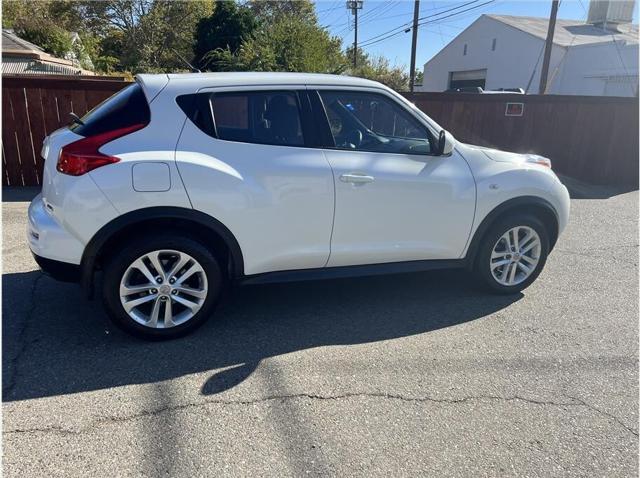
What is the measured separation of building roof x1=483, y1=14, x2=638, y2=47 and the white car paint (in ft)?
80.5

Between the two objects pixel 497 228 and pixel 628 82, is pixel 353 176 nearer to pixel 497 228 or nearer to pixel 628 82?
pixel 497 228

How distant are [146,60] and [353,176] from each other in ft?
132

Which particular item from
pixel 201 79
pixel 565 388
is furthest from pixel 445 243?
pixel 201 79

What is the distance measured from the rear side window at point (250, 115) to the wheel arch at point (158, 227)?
2.04ft

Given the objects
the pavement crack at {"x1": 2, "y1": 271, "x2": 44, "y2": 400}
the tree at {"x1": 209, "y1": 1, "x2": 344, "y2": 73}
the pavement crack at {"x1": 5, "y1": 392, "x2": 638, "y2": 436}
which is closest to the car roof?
the pavement crack at {"x1": 2, "y1": 271, "x2": 44, "y2": 400}

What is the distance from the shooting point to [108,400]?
8.96 ft

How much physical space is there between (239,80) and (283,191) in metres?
0.91

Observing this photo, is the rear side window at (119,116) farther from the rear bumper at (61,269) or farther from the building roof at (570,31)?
the building roof at (570,31)

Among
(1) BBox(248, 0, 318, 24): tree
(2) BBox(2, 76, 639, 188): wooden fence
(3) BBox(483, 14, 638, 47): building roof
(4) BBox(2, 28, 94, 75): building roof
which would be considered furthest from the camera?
(1) BBox(248, 0, 318, 24): tree

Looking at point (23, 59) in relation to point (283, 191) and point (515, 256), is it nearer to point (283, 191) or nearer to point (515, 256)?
point (283, 191)

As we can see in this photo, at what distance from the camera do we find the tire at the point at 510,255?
13.7 feet

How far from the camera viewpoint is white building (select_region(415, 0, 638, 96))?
22.2 meters

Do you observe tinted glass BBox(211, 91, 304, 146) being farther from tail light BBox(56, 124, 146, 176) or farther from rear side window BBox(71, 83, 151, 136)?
tail light BBox(56, 124, 146, 176)

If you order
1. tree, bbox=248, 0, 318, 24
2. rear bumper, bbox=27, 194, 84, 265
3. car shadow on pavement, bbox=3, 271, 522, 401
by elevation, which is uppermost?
tree, bbox=248, 0, 318, 24
